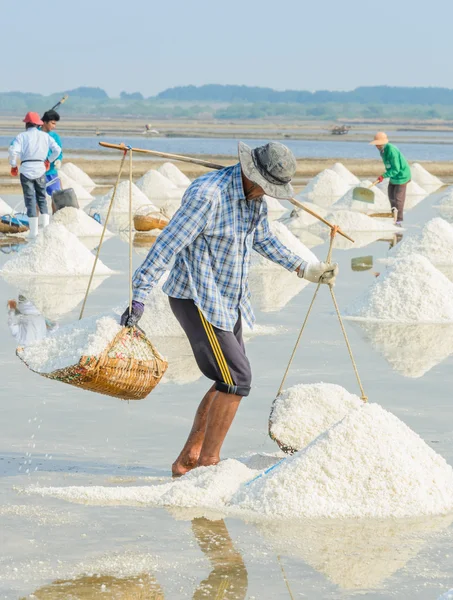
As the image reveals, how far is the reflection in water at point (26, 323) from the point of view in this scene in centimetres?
731

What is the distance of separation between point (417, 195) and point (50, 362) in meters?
19.1

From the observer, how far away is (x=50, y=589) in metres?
3.33

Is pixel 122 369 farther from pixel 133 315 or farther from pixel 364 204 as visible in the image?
pixel 364 204

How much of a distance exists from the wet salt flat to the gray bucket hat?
1.16 meters

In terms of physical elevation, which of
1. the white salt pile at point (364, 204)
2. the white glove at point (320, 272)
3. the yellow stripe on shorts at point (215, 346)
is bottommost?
the white salt pile at point (364, 204)

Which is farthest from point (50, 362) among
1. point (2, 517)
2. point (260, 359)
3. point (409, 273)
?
point (409, 273)

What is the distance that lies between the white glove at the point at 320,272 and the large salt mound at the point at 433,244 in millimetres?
6789

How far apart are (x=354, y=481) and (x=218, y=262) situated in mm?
930

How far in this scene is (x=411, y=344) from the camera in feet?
24.1

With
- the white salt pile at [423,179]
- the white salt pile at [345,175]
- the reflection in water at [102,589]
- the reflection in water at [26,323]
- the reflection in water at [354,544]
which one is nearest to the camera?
the reflection in water at [102,589]

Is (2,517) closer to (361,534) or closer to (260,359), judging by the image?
(361,534)

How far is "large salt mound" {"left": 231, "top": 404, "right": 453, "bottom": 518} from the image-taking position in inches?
160

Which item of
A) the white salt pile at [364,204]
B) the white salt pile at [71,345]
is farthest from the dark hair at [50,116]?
the white salt pile at [71,345]

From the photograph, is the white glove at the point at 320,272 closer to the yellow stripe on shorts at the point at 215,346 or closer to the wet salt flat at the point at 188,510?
the yellow stripe on shorts at the point at 215,346
